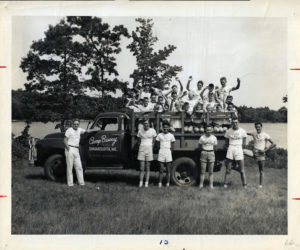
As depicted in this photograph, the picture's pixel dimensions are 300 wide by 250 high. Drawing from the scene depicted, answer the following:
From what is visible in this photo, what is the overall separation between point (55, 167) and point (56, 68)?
2.16 metres

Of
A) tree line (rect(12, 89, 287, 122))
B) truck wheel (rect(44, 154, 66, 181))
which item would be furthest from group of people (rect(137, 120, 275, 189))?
truck wheel (rect(44, 154, 66, 181))

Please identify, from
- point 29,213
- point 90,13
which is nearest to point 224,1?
point 90,13

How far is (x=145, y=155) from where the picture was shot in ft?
27.4

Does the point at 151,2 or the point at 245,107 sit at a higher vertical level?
the point at 151,2

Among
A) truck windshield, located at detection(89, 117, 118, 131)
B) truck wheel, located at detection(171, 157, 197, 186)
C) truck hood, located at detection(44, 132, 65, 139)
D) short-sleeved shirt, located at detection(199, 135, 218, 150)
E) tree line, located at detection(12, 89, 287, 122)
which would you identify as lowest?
truck wheel, located at detection(171, 157, 197, 186)

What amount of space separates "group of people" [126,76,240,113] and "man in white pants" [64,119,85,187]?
121 cm

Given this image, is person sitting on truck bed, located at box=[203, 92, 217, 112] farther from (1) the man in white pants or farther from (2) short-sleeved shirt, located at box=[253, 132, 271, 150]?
(1) the man in white pants

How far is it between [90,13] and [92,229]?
380 cm

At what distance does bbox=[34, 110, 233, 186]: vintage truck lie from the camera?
8.52 m

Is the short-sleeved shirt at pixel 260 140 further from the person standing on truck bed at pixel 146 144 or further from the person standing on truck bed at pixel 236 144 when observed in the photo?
the person standing on truck bed at pixel 146 144

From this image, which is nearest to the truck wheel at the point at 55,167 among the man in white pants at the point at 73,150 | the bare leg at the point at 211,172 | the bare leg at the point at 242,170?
the man in white pants at the point at 73,150

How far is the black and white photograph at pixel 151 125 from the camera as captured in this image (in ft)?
23.4
